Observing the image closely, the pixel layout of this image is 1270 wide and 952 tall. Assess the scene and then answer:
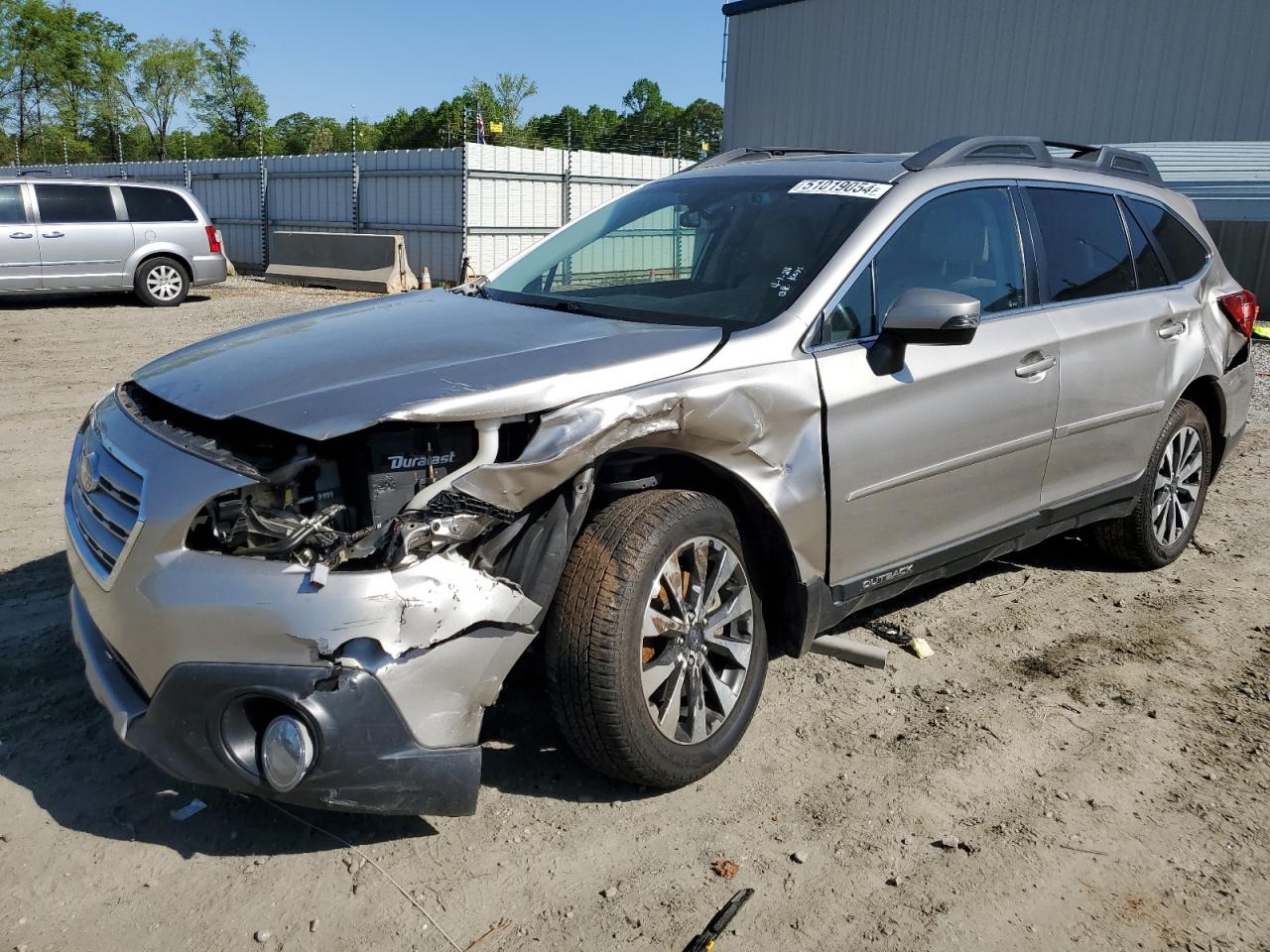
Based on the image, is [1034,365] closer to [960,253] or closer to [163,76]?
[960,253]

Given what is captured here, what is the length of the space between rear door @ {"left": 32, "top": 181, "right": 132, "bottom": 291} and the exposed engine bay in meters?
14.0

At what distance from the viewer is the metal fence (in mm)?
19328

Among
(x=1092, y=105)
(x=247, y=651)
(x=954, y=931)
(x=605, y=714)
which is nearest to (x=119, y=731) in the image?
(x=247, y=651)

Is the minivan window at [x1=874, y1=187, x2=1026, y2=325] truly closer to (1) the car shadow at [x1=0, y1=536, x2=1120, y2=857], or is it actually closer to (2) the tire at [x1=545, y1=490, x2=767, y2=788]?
(2) the tire at [x1=545, y1=490, x2=767, y2=788]

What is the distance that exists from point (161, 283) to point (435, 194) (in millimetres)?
5547

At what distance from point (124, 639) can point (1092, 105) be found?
2287cm

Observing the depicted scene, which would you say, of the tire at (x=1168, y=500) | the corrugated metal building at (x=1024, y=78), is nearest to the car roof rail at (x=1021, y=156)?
the tire at (x=1168, y=500)

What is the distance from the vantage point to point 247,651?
253 cm

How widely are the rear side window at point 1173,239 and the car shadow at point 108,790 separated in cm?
407

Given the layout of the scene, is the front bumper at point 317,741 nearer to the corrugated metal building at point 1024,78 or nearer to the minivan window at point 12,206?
the minivan window at point 12,206

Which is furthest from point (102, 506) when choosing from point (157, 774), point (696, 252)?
point (696, 252)

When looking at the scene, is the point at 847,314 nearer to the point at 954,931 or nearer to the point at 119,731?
the point at 954,931

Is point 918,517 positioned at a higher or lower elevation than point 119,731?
higher

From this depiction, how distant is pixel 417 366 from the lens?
2.92 meters
